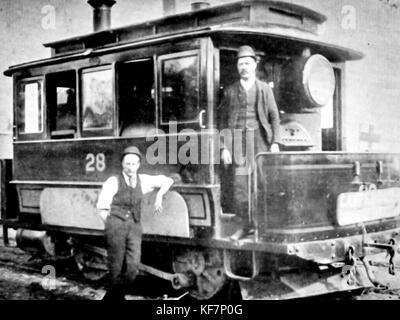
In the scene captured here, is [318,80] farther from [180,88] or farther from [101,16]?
[101,16]

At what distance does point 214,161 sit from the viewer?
5418mm

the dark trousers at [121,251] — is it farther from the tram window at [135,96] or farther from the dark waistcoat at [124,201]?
the tram window at [135,96]

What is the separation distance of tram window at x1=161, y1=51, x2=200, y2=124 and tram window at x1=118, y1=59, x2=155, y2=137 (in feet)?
1.44

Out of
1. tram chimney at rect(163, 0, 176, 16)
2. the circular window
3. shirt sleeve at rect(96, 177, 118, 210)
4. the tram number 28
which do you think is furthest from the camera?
tram chimney at rect(163, 0, 176, 16)

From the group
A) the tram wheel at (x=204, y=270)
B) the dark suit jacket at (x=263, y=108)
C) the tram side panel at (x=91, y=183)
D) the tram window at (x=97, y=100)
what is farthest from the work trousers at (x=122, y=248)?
the tram window at (x=97, y=100)

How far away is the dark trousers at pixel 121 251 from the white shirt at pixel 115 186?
0.16m

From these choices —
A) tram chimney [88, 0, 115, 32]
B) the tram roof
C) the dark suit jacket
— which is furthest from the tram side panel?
tram chimney [88, 0, 115, 32]

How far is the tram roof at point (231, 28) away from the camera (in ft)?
18.1

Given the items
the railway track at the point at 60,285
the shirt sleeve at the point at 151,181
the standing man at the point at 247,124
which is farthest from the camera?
the railway track at the point at 60,285

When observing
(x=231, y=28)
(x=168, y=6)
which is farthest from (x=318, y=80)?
(x=168, y=6)

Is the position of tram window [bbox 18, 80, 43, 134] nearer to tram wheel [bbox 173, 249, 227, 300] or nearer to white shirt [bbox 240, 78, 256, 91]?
tram wheel [bbox 173, 249, 227, 300]

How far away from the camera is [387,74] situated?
12.9m

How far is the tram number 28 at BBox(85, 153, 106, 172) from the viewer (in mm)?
6477
